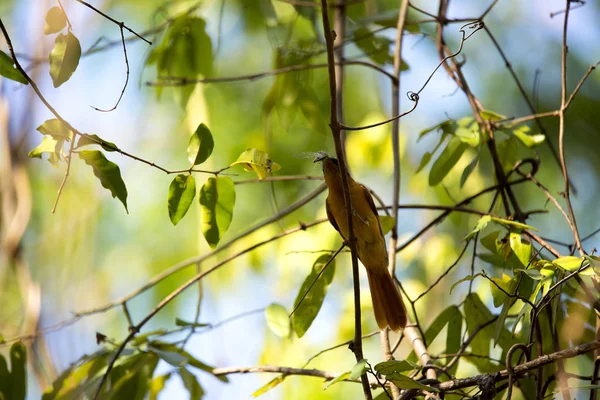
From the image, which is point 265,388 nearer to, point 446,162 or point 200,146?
point 200,146

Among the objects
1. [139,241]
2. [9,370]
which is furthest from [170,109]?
[9,370]

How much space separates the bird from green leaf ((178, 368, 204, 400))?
0.78 meters

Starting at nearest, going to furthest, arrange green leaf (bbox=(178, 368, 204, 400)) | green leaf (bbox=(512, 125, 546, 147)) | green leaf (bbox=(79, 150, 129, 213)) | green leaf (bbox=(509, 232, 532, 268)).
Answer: green leaf (bbox=(79, 150, 129, 213)) < green leaf (bbox=(509, 232, 532, 268)) < green leaf (bbox=(178, 368, 204, 400)) < green leaf (bbox=(512, 125, 546, 147))

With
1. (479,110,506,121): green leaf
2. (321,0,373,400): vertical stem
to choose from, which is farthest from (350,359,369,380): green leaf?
(479,110,506,121): green leaf

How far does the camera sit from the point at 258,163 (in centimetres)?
189

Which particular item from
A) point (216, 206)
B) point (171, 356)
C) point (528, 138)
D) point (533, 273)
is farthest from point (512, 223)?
point (171, 356)

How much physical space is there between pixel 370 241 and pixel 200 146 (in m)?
1.15

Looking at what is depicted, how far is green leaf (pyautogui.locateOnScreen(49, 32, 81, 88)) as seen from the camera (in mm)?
1691

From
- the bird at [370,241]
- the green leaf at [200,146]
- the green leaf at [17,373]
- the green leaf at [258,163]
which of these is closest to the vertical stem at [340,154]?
the green leaf at [258,163]

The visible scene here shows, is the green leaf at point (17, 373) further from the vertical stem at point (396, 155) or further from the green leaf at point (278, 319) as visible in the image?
the vertical stem at point (396, 155)

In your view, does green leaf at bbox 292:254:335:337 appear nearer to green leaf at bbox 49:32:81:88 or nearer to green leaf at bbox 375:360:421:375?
green leaf at bbox 375:360:421:375

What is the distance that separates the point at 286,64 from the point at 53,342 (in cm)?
178

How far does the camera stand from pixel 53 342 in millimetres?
3170

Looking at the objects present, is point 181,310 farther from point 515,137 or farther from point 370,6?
point 515,137
